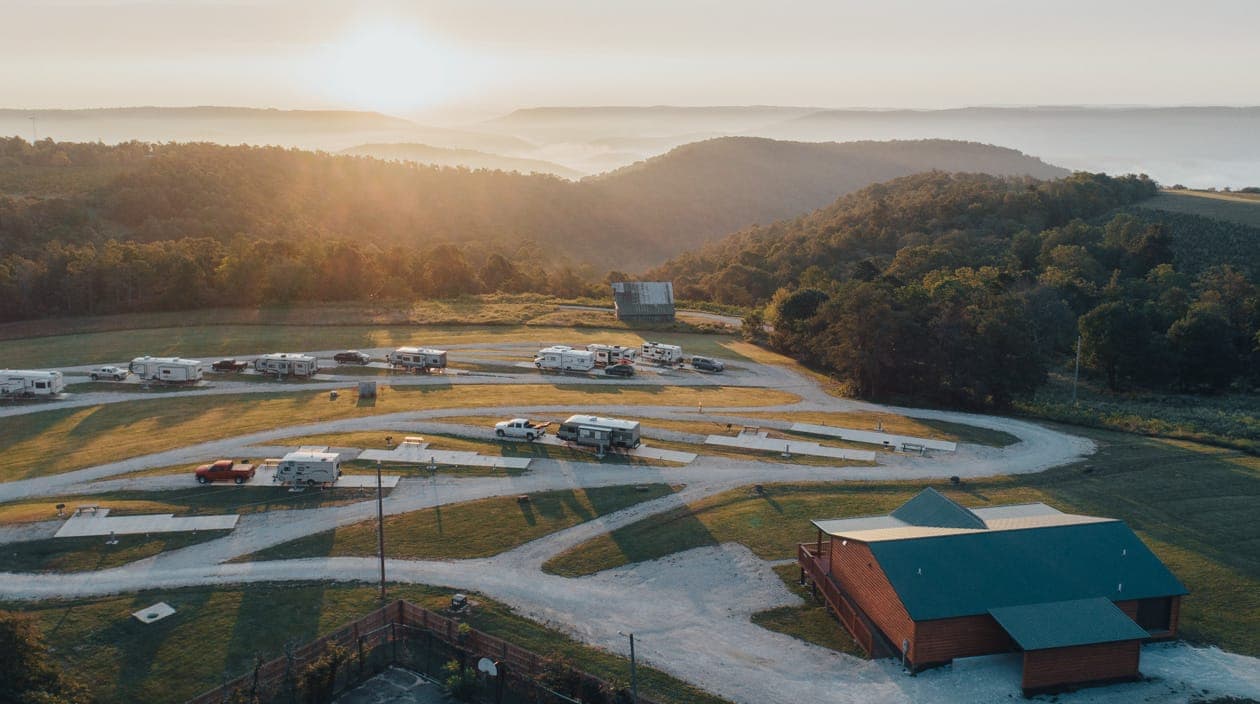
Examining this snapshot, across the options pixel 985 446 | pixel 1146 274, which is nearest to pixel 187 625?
pixel 985 446

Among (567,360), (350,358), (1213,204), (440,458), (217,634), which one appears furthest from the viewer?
(1213,204)

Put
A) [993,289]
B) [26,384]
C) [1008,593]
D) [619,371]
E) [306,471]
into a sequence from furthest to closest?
[993,289], [619,371], [26,384], [306,471], [1008,593]

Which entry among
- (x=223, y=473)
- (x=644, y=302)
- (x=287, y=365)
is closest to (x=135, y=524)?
(x=223, y=473)

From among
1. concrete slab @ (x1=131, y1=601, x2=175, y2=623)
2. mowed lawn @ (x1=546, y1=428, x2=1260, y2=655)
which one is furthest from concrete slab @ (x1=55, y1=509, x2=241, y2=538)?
mowed lawn @ (x1=546, y1=428, x2=1260, y2=655)

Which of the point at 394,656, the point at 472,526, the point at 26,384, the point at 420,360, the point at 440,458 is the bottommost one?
the point at 394,656

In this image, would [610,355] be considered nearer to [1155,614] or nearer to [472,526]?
[472,526]

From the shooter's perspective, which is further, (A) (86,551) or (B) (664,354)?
(B) (664,354)

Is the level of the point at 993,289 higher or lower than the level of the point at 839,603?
higher

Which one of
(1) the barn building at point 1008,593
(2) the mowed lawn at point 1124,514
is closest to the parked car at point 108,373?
(2) the mowed lawn at point 1124,514
